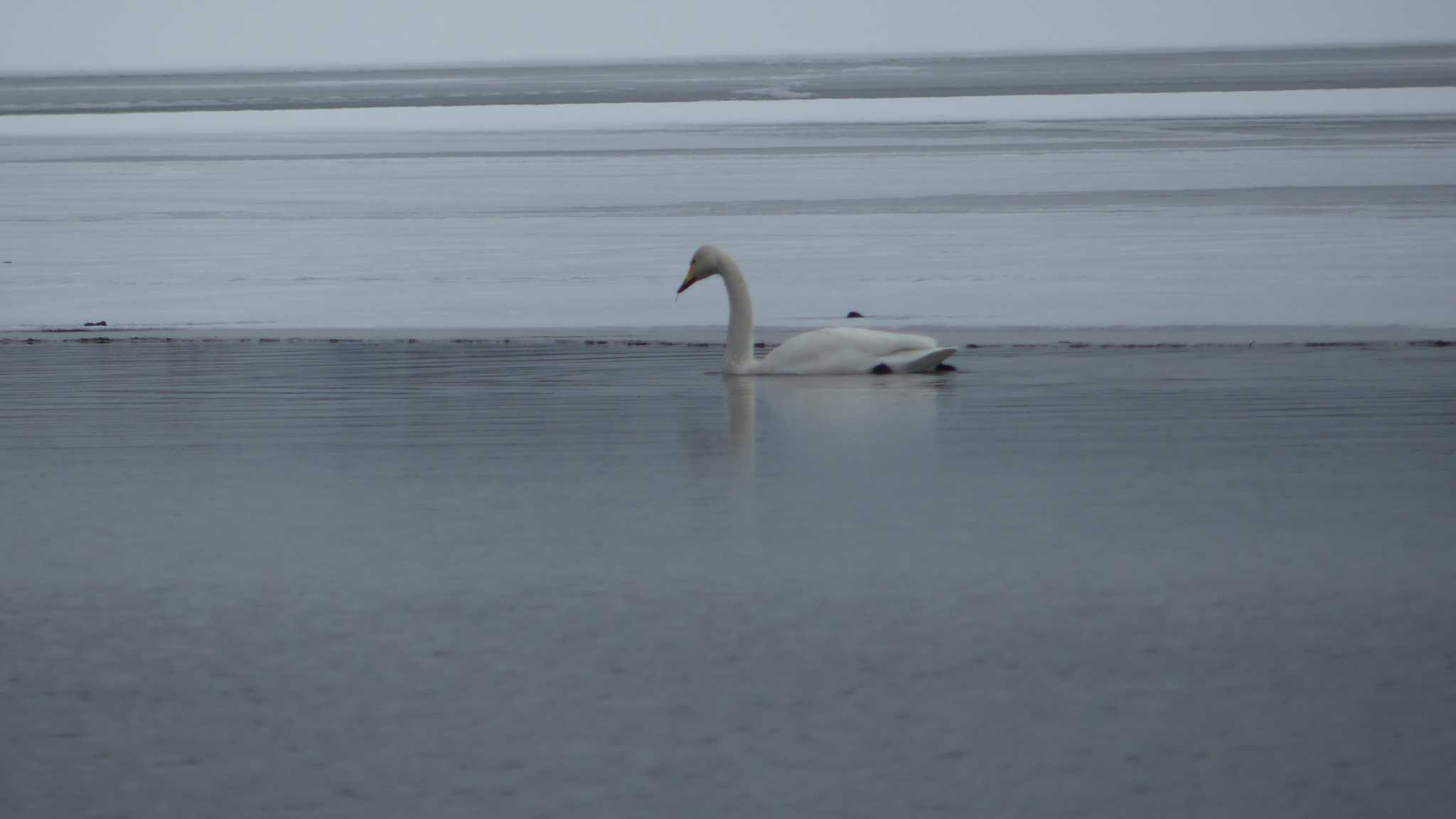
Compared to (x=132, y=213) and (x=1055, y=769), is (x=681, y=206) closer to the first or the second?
(x=132, y=213)

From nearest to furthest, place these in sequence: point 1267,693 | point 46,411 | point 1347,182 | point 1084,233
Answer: point 1267,693 → point 46,411 → point 1084,233 → point 1347,182

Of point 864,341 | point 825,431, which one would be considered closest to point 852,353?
point 864,341

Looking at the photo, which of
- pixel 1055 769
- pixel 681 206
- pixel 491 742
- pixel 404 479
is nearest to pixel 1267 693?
pixel 1055 769

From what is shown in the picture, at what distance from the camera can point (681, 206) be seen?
28.5 m

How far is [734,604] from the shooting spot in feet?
22.3

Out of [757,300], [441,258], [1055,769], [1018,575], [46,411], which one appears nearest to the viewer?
[1055,769]

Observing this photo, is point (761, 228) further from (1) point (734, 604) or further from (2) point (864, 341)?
(1) point (734, 604)

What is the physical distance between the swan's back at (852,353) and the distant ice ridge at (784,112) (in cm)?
4583

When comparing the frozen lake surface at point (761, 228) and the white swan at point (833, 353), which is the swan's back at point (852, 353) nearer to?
the white swan at point (833, 353)

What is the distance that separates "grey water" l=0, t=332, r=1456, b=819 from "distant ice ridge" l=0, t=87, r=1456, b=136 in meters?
48.4

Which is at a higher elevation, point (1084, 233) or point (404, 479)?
point (1084, 233)

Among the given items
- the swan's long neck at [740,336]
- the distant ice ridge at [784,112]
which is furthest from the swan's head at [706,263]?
the distant ice ridge at [784,112]

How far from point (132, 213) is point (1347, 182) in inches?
599

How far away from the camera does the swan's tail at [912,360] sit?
41.8ft
